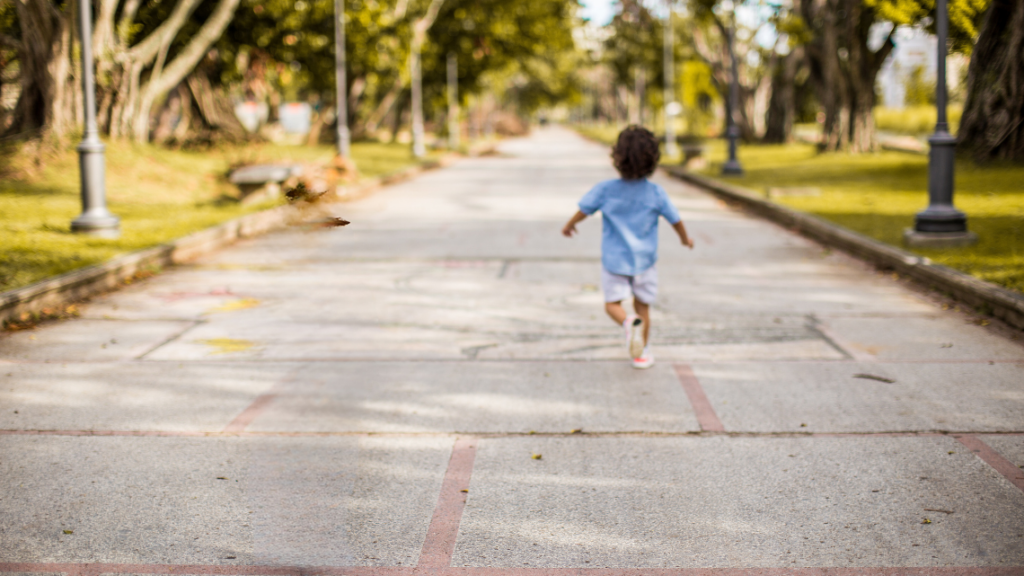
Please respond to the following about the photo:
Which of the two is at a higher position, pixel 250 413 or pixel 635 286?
pixel 635 286

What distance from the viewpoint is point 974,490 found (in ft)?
13.7

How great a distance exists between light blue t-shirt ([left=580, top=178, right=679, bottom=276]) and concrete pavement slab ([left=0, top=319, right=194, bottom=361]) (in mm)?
3337

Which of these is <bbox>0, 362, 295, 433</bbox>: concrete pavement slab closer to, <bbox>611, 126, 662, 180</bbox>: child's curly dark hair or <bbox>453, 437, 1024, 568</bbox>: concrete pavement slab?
<bbox>453, 437, 1024, 568</bbox>: concrete pavement slab

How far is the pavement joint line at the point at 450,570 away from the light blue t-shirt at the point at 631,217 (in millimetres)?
3064

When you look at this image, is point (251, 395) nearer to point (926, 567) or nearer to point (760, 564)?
point (760, 564)

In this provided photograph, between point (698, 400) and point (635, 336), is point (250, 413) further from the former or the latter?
point (698, 400)

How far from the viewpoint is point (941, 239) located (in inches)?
414

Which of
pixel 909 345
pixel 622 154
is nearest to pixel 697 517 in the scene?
pixel 622 154

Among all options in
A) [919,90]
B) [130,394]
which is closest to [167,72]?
[130,394]

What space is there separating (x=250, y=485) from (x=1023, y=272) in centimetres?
719

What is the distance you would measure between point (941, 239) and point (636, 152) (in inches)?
227

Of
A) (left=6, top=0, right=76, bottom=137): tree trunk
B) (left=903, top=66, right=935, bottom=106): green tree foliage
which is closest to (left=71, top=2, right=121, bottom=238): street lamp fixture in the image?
(left=6, top=0, right=76, bottom=137): tree trunk

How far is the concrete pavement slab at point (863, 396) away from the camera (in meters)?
5.16

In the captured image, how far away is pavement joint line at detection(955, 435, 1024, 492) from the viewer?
430 cm
